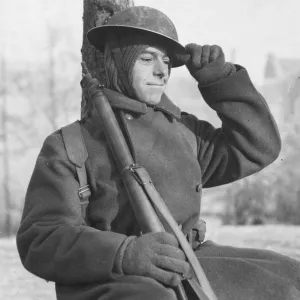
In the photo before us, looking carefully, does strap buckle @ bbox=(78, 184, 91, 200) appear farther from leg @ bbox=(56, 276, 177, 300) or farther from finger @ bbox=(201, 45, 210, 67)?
finger @ bbox=(201, 45, 210, 67)

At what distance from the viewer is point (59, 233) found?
2.35 m

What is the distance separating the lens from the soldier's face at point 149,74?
8.28 ft

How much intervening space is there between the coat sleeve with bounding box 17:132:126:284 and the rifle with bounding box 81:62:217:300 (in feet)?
0.44

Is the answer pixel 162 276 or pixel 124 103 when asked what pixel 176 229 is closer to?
pixel 162 276

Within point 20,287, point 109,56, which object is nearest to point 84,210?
point 109,56

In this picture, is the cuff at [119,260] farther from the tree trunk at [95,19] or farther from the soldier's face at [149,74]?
the tree trunk at [95,19]

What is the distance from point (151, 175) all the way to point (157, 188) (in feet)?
0.17

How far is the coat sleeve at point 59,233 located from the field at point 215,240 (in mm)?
2782

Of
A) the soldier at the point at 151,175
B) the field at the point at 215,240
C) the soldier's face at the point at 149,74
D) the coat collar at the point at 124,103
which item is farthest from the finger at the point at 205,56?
the field at the point at 215,240

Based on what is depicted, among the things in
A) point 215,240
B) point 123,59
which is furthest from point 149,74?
point 215,240

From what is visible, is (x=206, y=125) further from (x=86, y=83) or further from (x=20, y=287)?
(x=20, y=287)

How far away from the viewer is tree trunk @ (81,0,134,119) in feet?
11.9

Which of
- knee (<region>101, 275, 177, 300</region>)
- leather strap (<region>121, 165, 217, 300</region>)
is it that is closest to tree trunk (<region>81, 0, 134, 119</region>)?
leather strap (<region>121, 165, 217, 300</region>)

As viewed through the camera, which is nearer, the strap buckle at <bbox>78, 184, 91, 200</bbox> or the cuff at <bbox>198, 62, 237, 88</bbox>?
the strap buckle at <bbox>78, 184, 91, 200</bbox>
